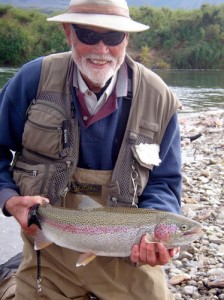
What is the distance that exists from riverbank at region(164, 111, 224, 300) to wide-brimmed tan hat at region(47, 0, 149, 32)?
4.58 feet

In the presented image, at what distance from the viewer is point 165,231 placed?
102 inches

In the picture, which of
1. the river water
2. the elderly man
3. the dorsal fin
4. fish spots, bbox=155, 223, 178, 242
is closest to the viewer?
fish spots, bbox=155, 223, 178, 242

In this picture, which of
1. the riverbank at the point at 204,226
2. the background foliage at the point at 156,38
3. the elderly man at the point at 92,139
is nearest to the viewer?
the elderly man at the point at 92,139

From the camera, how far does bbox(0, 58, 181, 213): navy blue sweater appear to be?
298 centimetres

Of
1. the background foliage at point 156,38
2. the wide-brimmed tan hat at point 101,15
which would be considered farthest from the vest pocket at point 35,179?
the background foliage at point 156,38

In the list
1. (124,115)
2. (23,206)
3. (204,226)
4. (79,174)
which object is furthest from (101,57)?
(204,226)

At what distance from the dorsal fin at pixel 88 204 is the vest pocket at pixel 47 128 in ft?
1.02

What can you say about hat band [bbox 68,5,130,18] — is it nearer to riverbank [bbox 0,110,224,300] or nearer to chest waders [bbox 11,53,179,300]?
chest waders [bbox 11,53,179,300]

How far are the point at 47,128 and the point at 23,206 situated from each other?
0.48 metres

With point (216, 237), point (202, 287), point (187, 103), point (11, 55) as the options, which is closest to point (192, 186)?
point (216, 237)

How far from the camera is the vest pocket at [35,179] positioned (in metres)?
2.98

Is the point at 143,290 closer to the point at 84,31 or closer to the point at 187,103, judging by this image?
the point at 84,31

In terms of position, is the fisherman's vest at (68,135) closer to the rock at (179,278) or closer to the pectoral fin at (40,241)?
the pectoral fin at (40,241)

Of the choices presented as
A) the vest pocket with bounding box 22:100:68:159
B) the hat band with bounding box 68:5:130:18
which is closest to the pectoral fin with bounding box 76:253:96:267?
the vest pocket with bounding box 22:100:68:159
